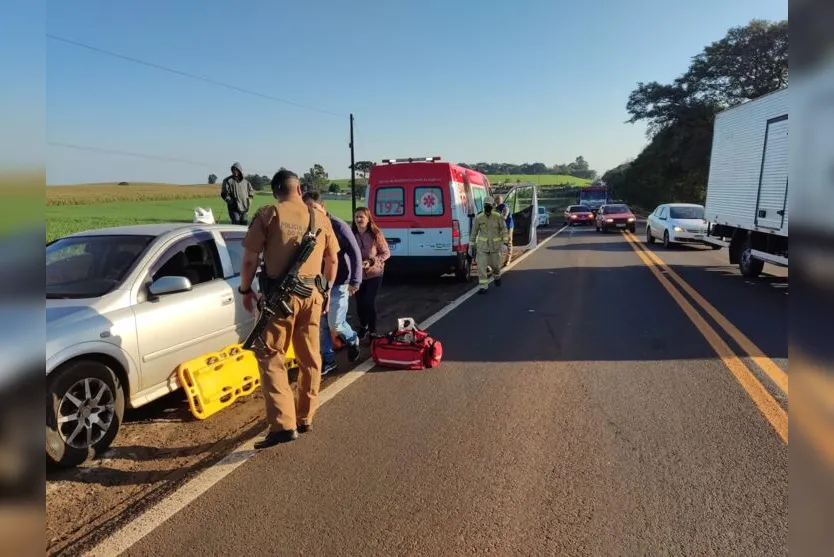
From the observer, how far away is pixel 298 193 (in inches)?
169

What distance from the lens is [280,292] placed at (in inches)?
157

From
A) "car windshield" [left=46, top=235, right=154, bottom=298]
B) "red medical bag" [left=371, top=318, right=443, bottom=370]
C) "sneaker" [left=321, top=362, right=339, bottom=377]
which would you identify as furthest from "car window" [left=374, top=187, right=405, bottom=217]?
"car windshield" [left=46, top=235, right=154, bottom=298]

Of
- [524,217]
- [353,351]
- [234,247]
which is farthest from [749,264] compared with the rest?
[234,247]

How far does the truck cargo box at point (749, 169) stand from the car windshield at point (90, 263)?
9.21 m

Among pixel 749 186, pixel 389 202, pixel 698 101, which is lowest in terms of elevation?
pixel 389 202

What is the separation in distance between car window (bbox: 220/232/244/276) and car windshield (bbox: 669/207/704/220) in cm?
1799

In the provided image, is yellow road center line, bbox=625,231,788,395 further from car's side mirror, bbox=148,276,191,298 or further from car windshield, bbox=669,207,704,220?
car windshield, bbox=669,207,704,220

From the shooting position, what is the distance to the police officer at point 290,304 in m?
4.05

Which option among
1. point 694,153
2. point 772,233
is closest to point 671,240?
point 772,233

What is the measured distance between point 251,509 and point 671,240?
1956 centimetres

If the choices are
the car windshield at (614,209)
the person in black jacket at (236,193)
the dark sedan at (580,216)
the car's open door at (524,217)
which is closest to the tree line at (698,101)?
the dark sedan at (580,216)

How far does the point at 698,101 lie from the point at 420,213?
162 feet

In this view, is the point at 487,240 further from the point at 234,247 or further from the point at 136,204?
the point at 136,204

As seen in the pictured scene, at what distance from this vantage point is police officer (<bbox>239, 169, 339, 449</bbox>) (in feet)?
13.3
